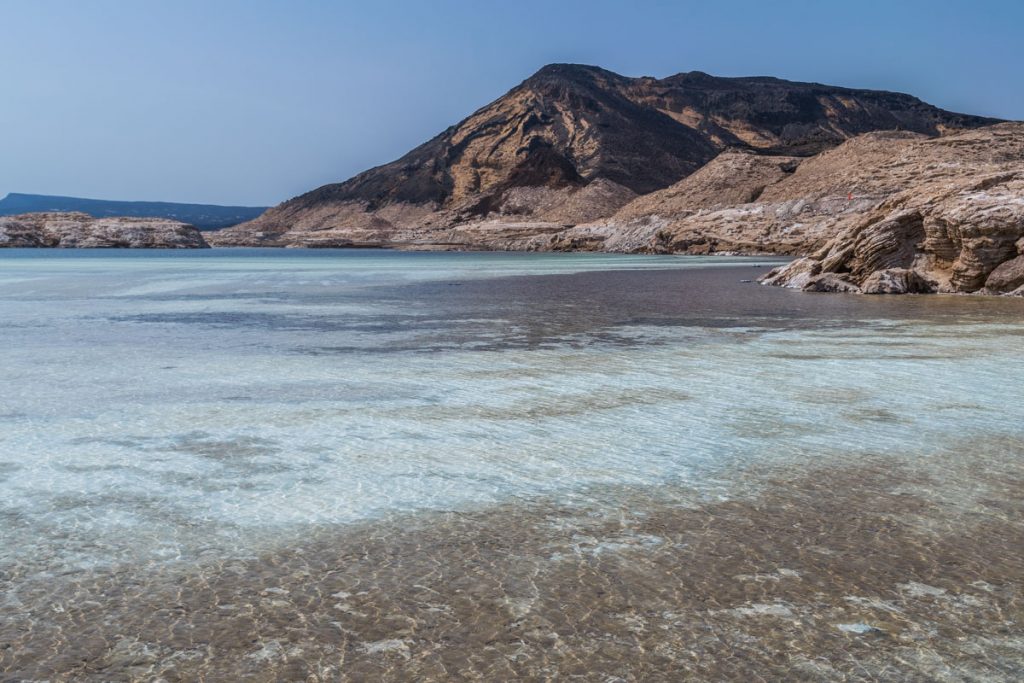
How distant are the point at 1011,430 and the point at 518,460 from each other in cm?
372

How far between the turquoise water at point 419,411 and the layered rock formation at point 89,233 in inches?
3920

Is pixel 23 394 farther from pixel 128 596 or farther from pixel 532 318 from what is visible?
pixel 532 318

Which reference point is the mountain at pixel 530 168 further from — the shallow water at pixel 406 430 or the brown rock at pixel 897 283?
the shallow water at pixel 406 430

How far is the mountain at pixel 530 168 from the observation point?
129875 millimetres

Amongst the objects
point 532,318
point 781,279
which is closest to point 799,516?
point 532,318

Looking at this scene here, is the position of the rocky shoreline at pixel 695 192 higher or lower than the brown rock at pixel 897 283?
higher

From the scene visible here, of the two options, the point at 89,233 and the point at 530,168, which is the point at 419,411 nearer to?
the point at 89,233

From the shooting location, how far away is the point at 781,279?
26.8 metres

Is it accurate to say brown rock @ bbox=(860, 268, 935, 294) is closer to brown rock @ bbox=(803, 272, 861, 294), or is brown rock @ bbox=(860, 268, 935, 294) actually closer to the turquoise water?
brown rock @ bbox=(803, 272, 861, 294)

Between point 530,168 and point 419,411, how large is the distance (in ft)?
463

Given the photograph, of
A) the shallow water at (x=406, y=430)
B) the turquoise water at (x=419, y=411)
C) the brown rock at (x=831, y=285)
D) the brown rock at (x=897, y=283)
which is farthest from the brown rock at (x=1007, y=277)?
the shallow water at (x=406, y=430)

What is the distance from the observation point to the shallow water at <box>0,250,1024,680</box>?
4426mm

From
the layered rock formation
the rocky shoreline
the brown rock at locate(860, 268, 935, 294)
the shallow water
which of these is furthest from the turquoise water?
the layered rock formation

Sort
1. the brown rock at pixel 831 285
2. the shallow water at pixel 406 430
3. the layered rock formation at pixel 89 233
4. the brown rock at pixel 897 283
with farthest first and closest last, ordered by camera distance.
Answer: the layered rock formation at pixel 89 233, the brown rock at pixel 831 285, the brown rock at pixel 897 283, the shallow water at pixel 406 430
